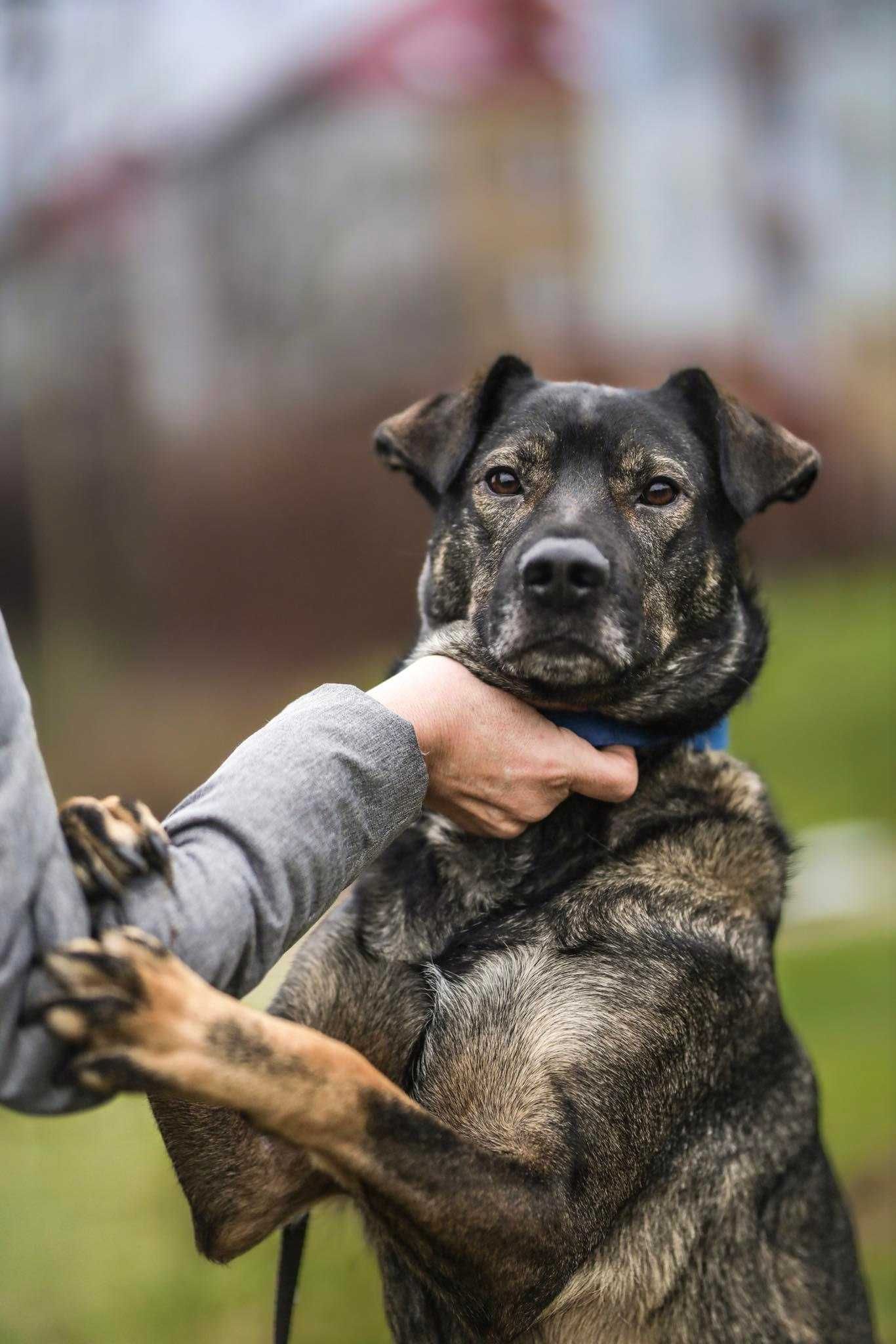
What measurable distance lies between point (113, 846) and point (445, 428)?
165 centimetres

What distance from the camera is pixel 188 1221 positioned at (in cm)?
487

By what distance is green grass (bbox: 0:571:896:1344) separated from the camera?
414 cm

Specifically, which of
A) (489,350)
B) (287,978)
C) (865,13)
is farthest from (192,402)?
(865,13)

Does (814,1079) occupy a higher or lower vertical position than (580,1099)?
lower

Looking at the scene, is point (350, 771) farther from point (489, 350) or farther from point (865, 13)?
point (865, 13)

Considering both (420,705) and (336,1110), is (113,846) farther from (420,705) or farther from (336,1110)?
(420,705)

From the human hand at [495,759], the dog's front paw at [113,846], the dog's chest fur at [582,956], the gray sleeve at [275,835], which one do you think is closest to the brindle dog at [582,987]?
the dog's chest fur at [582,956]

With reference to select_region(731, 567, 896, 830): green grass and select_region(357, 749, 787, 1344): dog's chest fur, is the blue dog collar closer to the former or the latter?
select_region(357, 749, 787, 1344): dog's chest fur

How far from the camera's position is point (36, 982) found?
1691 mm

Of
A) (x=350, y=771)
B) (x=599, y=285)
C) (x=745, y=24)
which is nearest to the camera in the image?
(x=350, y=771)

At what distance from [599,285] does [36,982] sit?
43.7ft

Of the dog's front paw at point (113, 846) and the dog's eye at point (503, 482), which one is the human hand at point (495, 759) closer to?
the dog's eye at point (503, 482)

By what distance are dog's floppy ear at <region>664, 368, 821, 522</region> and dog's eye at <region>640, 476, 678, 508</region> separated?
123 millimetres

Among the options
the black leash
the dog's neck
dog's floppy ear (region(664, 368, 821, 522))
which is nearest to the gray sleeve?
the dog's neck
